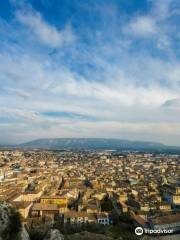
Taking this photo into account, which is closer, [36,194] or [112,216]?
[112,216]

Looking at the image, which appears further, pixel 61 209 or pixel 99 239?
pixel 61 209

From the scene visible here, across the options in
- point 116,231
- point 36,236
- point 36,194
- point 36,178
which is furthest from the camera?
point 36,178

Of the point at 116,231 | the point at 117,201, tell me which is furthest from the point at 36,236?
the point at 117,201

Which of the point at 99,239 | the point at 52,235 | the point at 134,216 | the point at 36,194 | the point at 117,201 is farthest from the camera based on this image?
the point at 36,194

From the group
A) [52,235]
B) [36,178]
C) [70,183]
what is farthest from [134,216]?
[36,178]

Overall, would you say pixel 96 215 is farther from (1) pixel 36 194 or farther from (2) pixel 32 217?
(1) pixel 36 194

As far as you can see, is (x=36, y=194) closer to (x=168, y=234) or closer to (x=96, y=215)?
(x=96, y=215)

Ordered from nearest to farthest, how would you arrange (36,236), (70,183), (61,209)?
1. (36,236)
2. (61,209)
3. (70,183)

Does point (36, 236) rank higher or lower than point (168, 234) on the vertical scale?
higher

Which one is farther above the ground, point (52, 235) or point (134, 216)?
point (52, 235)
